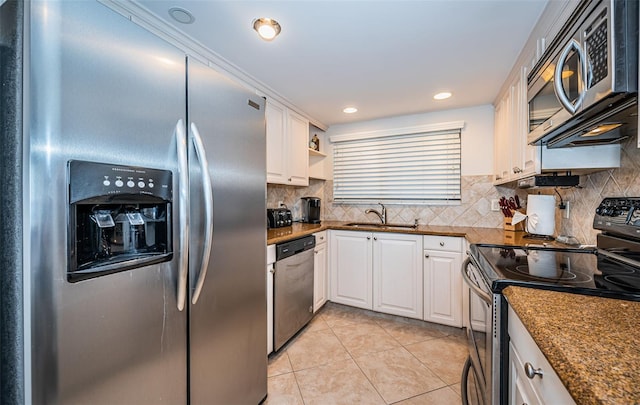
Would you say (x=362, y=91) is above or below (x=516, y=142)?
above

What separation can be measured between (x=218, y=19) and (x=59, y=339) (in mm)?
1535

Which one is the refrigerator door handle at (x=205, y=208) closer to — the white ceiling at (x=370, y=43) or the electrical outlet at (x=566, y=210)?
the white ceiling at (x=370, y=43)

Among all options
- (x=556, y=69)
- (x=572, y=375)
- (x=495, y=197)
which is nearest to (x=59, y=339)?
(x=572, y=375)

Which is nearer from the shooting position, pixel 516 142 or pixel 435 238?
pixel 516 142

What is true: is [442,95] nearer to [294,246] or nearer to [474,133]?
[474,133]

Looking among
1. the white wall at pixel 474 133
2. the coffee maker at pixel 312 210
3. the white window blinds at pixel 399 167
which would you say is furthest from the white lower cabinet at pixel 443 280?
the coffee maker at pixel 312 210

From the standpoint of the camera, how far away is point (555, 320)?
64 centimetres

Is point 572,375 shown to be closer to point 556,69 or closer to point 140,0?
point 556,69

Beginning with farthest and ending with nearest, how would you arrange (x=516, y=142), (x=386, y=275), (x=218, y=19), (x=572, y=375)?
(x=386, y=275), (x=516, y=142), (x=218, y=19), (x=572, y=375)

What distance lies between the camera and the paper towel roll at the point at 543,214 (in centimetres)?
188

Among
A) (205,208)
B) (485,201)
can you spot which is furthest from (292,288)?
(485,201)

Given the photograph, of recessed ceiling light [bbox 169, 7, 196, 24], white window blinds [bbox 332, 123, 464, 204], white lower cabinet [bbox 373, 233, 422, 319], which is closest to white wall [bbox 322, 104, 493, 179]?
white window blinds [bbox 332, 123, 464, 204]

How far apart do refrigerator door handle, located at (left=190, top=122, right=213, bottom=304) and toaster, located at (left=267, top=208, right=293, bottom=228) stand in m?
1.45

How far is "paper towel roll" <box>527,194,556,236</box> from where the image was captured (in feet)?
6.18
